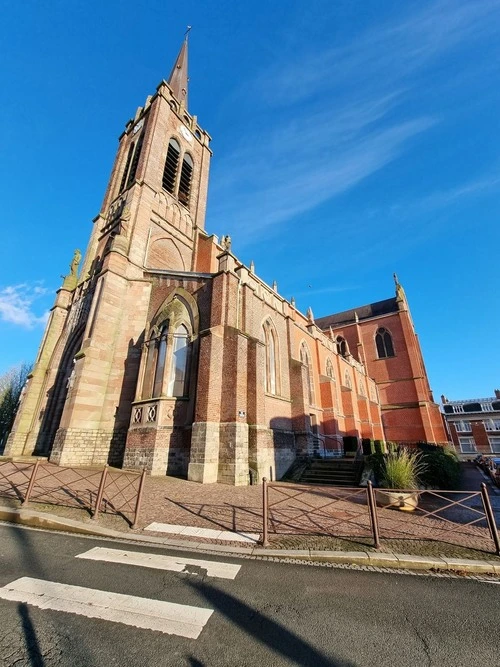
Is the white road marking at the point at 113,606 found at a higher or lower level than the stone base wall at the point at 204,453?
lower

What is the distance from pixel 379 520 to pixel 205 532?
13.6ft

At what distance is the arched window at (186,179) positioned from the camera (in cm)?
2395

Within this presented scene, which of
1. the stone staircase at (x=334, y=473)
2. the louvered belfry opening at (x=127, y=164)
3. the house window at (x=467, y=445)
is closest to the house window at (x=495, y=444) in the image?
the house window at (x=467, y=445)

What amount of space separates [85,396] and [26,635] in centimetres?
1164

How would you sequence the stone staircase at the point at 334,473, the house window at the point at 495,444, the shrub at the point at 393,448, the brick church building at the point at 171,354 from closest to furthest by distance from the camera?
the brick church building at the point at 171,354
the shrub at the point at 393,448
the stone staircase at the point at 334,473
the house window at the point at 495,444

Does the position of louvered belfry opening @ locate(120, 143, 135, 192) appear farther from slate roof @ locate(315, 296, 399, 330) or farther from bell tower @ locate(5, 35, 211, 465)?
slate roof @ locate(315, 296, 399, 330)

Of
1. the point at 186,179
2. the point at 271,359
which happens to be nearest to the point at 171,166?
the point at 186,179

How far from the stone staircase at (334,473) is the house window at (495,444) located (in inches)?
2018

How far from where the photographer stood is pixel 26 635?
2670 millimetres

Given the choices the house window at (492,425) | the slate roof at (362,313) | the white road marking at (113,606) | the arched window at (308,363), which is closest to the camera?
the white road marking at (113,606)

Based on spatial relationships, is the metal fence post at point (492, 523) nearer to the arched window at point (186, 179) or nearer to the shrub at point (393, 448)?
the shrub at point (393, 448)

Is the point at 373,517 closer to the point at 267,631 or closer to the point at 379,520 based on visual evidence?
the point at 379,520

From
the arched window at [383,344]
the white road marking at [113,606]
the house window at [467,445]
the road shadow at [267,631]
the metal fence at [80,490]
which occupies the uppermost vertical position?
the arched window at [383,344]

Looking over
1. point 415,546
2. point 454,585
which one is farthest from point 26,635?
point 415,546
